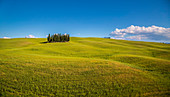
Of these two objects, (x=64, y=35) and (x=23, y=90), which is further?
(x=64, y=35)

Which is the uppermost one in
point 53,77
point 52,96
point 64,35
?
point 64,35

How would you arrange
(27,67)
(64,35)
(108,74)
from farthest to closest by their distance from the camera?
(64,35) → (27,67) → (108,74)

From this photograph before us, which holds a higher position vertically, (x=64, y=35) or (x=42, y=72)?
(x=64, y=35)

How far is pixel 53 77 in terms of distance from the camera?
43.4 ft

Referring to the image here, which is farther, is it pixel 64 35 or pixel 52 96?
pixel 64 35

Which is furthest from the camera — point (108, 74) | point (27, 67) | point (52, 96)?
point (27, 67)

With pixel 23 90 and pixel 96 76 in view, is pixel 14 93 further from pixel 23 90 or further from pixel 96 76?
pixel 96 76

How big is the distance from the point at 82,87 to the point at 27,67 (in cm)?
1128

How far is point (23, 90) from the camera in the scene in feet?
34.9

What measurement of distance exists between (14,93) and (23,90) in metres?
0.87

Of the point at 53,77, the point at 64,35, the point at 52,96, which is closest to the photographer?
the point at 52,96

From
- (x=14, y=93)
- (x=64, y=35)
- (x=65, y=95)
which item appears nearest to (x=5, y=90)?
(x=14, y=93)

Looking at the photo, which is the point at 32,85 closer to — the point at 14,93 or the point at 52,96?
Result: the point at 14,93

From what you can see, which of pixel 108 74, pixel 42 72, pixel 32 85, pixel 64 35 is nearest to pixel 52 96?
pixel 32 85
